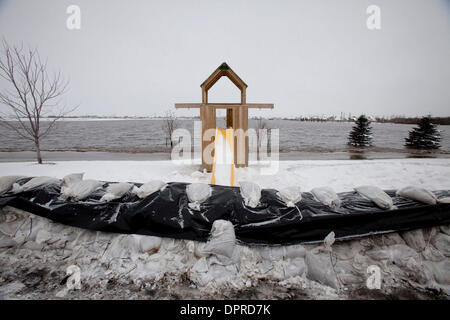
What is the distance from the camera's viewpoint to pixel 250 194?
2871 mm

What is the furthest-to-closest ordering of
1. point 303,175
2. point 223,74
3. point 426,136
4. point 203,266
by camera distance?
point 426,136
point 223,74
point 303,175
point 203,266

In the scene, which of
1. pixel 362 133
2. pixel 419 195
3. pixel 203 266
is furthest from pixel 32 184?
pixel 362 133

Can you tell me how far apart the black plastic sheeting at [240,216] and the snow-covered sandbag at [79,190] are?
0.30 feet

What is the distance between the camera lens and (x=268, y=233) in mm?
2566

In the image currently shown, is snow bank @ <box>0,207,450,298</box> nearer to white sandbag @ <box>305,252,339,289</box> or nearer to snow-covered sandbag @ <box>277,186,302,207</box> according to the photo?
white sandbag @ <box>305,252,339,289</box>

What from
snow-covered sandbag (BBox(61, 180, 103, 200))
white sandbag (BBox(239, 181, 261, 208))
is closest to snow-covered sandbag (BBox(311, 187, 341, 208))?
white sandbag (BBox(239, 181, 261, 208))

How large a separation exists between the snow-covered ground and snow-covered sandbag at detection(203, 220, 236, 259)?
3cm

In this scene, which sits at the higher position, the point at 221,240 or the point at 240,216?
the point at 240,216

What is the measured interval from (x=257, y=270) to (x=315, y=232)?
0.95m

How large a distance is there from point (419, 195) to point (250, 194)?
2.50 metres

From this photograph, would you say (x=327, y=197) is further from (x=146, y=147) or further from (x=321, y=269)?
(x=146, y=147)

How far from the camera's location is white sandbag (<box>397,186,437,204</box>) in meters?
2.68
